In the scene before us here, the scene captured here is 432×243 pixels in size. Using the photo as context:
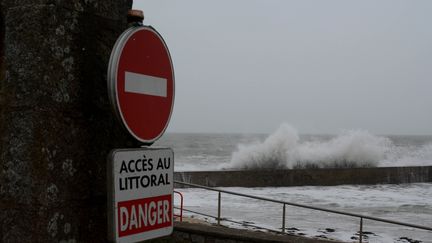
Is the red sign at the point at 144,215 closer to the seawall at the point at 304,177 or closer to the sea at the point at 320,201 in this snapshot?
the sea at the point at 320,201

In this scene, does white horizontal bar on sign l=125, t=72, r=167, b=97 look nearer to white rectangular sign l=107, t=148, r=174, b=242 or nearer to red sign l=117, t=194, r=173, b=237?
white rectangular sign l=107, t=148, r=174, b=242

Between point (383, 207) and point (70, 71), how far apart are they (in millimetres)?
18770

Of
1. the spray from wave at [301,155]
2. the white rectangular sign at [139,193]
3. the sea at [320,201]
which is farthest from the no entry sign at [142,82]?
the spray from wave at [301,155]

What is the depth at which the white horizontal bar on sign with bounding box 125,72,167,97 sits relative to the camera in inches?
82.5

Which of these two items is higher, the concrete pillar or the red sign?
the concrete pillar

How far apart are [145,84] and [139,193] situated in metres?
0.47

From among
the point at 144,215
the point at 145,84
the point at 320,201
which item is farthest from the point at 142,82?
the point at 320,201

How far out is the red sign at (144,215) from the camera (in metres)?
2.08

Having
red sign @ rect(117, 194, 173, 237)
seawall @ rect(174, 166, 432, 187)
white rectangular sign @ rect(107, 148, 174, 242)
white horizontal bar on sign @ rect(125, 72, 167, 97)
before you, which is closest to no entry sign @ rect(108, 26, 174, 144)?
white horizontal bar on sign @ rect(125, 72, 167, 97)

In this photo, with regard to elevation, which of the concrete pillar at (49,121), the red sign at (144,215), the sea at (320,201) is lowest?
the sea at (320,201)

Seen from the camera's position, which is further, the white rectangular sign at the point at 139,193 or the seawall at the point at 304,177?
the seawall at the point at 304,177

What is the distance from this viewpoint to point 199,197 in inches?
755

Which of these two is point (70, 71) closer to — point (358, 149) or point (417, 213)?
point (417, 213)

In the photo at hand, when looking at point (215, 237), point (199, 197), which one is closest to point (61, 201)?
point (215, 237)
